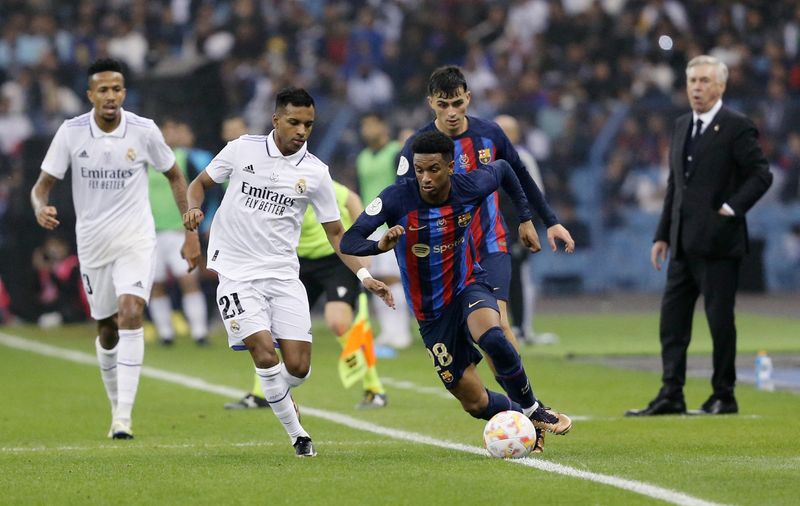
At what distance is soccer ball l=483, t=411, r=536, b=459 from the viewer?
8.30 m

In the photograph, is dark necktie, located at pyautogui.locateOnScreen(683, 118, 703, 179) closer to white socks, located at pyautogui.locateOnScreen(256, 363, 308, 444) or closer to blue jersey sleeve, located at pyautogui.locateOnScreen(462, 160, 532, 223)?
blue jersey sleeve, located at pyautogui.locateOnScreen(462, 160, 532, 223)

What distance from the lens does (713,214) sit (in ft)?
36.3

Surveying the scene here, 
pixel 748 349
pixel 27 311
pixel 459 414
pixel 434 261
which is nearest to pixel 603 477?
pixel 434 261

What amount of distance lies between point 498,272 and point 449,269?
1.07 m

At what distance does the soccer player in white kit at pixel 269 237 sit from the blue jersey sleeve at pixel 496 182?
2.80 feet

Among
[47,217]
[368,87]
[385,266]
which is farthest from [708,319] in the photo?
[368,87]

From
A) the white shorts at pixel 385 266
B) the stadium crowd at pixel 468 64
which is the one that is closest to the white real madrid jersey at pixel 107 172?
the white shorts at pixel 385 266

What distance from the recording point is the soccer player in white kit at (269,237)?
884 cm

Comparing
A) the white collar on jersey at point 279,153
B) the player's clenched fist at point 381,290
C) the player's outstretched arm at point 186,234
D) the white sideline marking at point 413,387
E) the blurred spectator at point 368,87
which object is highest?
the blurred spectator at point 368,87

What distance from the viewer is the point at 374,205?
8461mm

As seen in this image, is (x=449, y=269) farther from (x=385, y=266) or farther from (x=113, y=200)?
(x=385, y=266)

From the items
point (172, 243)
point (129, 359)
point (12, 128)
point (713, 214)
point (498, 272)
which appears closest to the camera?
point (498, 272)

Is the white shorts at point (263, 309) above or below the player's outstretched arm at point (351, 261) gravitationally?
below

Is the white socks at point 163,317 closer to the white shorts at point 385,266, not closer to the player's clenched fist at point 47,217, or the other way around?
the white shorts at point 385,266
